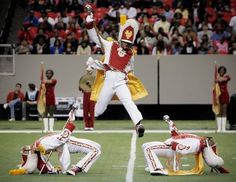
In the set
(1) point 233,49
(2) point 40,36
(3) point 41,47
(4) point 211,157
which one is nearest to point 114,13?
(2) point 40,36

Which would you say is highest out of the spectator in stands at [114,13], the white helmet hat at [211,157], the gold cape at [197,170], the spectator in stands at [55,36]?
the spectator in stands at [114,13]

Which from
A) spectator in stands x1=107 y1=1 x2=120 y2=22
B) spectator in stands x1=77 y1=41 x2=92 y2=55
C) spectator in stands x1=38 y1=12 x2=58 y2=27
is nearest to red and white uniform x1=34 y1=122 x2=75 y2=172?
spectator in stands x1=77 y1=41 x2=92 y2=55

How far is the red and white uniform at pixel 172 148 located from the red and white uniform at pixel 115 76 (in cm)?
204

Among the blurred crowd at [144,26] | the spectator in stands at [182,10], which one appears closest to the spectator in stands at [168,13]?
the blurred crowd at [144,26]

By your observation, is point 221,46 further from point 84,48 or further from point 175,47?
point 84,48

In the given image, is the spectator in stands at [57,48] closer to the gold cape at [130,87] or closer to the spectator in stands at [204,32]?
the spectator in stands at [204,32]

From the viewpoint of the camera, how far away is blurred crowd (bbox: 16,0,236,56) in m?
29.3

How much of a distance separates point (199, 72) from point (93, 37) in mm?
13771

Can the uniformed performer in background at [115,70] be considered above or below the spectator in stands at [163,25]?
below

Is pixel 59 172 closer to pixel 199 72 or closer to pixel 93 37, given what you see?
pixel 93 37

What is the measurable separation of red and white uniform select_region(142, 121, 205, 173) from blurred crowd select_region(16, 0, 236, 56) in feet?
46.8

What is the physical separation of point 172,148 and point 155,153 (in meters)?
0.28

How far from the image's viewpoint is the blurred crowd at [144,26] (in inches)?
1154

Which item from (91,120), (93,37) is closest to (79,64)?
(91,120)
